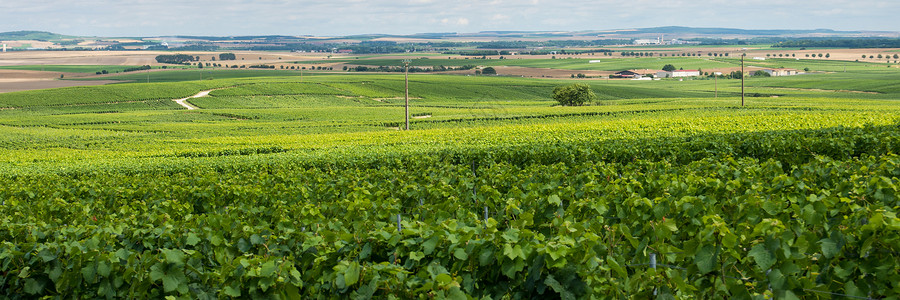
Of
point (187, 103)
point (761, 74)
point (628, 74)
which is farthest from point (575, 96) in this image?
point (628, 74)

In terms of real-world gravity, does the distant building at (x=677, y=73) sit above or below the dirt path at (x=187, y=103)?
above

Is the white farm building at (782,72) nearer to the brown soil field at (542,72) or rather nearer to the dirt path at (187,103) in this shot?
the brown soil field at (542,72)

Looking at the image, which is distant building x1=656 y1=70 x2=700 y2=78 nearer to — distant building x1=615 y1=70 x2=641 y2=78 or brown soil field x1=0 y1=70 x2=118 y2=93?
distant building x1=615 y1=70 x2=641 y2=78

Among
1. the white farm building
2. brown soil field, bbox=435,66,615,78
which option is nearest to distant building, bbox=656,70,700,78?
brown soil field, bbox=435,66,615,78

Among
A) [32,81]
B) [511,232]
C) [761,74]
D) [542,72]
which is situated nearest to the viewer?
[511,232]

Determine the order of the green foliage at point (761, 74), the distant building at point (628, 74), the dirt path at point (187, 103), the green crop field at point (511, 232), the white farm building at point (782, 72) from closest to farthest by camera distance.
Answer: the green crop field at point (511, 232) < the dirt path at point (187, 103) < the green foliage at point (761, 74) < the white farm building at point (782, 72) < the distant building at point (628, 74)

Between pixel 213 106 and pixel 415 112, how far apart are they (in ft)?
134

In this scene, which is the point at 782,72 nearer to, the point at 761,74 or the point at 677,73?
the point at 761,74

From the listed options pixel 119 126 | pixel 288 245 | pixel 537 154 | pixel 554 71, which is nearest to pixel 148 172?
pixel 537 154

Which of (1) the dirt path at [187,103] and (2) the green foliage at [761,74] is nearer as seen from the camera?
(1) the dirt path at [187,103]

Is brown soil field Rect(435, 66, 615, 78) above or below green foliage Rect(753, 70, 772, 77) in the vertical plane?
above

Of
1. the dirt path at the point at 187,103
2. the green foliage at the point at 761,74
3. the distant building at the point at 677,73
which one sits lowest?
the dirt path at the point at 187,103

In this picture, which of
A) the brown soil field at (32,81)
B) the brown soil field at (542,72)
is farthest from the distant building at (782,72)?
the brown soil field at (32,81)

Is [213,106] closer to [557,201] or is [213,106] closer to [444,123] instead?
[444,123]
